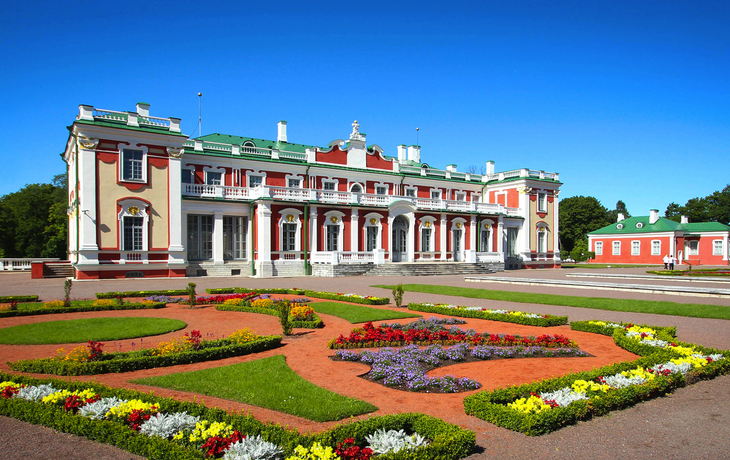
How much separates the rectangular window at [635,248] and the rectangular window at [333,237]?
46.5 meters

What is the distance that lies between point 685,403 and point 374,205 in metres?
30.4

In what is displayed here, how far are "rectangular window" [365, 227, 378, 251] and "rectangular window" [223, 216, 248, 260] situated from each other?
9.42m

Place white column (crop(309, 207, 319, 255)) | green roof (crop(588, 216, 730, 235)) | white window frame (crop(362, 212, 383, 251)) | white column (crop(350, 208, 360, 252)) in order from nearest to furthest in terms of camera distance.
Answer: white column (crop(309, 207, 319, 255)), white column (crop(350, 208, 360, 252)), white window frame (crop(362, 212, 383, 251)), green roof (crop(588, 216, 730, 235))

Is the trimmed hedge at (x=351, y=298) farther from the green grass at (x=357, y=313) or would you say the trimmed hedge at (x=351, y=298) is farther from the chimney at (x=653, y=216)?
the chimney at (x=653, y=216)

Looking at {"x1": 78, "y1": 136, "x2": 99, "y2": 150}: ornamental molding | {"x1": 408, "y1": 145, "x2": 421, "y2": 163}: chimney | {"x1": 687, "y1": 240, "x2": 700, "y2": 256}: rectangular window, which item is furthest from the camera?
{"x1": 687, "y1": 240, "x2": 700, "y2": 256}: rectangular window

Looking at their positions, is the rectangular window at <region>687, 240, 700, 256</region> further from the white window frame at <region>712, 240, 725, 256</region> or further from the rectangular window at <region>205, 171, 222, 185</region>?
the rectangular window at <region>205, 171, 222, 185</region>

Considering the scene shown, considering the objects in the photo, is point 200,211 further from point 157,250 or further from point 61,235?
point 61,235

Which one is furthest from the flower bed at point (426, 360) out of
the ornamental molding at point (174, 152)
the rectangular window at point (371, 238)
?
the rectangular window at point (371, 238)

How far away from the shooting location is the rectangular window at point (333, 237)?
34.9m

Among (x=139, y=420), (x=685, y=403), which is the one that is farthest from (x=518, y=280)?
(x=139, y=420)

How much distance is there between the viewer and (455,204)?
40.9 meters

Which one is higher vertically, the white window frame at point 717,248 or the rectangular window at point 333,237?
the rectangular window at point 333,237

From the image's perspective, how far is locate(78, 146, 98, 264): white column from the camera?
88.3 feet

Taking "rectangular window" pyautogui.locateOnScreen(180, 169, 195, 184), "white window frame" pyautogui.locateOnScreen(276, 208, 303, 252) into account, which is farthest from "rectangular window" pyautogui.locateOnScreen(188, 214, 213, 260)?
"white window frame" pyautogui.locateOnScreen(276, 208, 303, 252)
